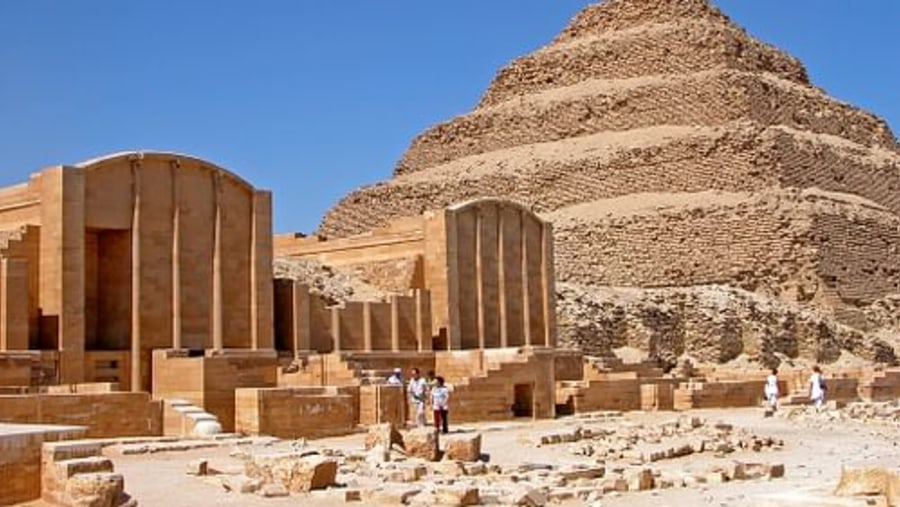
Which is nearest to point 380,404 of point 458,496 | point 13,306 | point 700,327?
point 13,306

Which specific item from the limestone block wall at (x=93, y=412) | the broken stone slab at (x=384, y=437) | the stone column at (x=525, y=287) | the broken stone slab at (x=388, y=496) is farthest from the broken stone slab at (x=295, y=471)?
the stone column at (x=525, y=287)

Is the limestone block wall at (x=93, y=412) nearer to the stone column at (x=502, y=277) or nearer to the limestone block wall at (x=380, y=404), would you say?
the limestone block wall at (x=380, y=404)

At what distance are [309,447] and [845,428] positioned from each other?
428 inches

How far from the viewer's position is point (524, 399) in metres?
26.1

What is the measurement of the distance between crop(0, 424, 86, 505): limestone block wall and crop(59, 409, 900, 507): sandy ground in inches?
40.3

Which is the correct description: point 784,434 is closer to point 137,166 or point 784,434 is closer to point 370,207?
point 137,166

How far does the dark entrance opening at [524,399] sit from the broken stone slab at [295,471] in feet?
40.8

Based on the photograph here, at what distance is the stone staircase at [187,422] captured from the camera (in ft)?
64.2

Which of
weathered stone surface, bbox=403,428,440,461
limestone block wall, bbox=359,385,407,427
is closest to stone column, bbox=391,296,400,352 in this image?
limestone block wall, bbox=359,385,407,427

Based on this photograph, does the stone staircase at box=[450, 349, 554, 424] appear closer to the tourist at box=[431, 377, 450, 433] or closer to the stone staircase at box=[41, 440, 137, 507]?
the tourist at box=[431, 377, 450, 433]

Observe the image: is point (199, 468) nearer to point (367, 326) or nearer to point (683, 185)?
point (367, 326)

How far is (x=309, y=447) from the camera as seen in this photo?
18500mm

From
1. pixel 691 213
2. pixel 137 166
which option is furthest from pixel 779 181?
pixel 137 166

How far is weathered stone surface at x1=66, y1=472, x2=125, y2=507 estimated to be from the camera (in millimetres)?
11367
